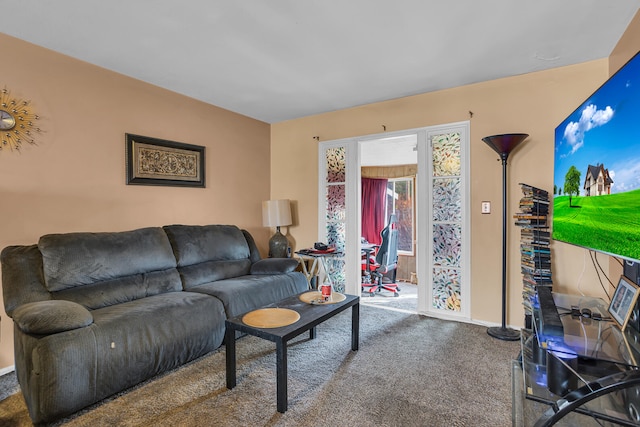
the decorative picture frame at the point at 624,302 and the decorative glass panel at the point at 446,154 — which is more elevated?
the decorative glass panel at the point at 446,154

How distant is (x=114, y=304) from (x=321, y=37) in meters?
2.55

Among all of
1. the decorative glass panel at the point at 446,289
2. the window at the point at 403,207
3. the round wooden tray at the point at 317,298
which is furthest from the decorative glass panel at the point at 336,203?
the window at the point at 403,207

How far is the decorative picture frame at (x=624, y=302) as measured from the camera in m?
1.44

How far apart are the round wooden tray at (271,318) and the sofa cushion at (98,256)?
1.17 m

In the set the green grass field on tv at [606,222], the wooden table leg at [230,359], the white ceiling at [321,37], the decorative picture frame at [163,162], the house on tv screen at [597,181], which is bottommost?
the wooden table leg at [230,359]

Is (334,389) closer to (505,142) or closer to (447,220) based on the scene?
(447,220)

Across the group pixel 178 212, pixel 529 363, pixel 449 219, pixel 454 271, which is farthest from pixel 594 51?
pixel 178 212

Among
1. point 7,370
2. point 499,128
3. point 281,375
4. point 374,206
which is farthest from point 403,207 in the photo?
point 7,370

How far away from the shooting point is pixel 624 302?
155 cm

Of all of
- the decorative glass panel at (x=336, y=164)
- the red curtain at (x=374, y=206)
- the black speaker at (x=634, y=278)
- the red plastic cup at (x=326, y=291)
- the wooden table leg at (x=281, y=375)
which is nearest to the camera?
the black speaker at (x=634, y=278)

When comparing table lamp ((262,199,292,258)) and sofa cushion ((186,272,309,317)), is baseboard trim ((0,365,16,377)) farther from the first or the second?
table lamp ((262,199,292,258))

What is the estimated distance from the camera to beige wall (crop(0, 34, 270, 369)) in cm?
233

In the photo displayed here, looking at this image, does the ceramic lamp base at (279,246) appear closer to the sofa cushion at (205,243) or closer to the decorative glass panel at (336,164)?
the sofa cushion at (205,243)

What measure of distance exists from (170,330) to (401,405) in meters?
1.62
